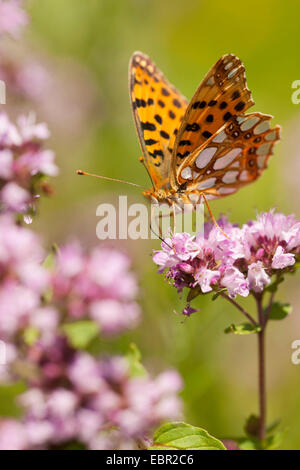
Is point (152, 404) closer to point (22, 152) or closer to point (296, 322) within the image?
point (22, 152)

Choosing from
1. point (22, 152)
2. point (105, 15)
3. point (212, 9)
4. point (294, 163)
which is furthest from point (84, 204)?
point (212, 9)

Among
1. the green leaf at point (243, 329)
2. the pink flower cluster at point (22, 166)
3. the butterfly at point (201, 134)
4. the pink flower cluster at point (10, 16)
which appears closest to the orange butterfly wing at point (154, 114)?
the butterfly at point (201, 134)

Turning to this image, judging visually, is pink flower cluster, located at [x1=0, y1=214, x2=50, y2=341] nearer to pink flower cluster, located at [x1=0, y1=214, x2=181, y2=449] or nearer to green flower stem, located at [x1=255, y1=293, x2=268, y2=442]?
pink flower cluster, located at [x1=0, y1=214, x2=181, y2=449]

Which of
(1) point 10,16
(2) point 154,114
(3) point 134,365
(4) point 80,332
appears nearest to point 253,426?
(3) point 134,365

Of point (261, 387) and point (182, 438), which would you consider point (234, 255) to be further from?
point (182, 438)

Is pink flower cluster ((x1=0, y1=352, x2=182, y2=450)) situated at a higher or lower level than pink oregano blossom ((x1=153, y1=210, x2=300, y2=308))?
lower

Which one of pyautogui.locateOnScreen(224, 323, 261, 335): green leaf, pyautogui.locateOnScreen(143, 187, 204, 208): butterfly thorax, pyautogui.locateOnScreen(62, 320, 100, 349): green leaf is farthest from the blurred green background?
pyautogui.locateOnScreen(62, 320, 100, 349): green leaf
